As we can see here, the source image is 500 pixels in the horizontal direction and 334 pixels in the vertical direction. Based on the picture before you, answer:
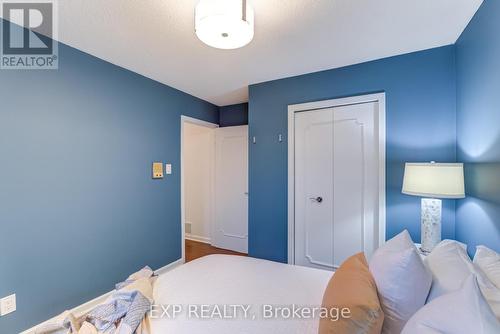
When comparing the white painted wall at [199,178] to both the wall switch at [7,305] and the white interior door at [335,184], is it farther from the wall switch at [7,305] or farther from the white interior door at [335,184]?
the wall switch at [7,305]

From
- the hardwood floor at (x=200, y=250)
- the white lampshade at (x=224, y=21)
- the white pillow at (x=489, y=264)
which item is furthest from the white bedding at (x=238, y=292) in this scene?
the hardwood floor at (x=200, y=250)

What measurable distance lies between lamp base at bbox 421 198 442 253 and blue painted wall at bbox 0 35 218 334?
2797mm

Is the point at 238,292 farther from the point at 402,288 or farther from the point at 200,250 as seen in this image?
the point at 200,250

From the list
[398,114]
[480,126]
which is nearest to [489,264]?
[480,126]

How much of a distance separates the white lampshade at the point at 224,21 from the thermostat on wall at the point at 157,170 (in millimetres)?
1873

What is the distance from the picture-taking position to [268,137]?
3.04 meters

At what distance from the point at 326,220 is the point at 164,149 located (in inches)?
87.2

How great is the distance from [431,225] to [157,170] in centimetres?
286

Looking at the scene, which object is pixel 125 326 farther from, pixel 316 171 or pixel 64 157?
pixel 316 171

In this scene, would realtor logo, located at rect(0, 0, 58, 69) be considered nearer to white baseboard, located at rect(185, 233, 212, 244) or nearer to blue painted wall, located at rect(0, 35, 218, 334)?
blue painted wall, located at rect(0, 35, 218, 334)

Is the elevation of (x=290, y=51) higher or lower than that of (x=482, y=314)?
higher

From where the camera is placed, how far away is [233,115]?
157 inches

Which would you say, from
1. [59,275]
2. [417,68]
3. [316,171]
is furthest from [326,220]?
[59,275]

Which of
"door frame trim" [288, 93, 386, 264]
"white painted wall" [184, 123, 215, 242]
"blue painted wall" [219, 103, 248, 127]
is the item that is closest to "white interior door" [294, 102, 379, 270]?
"door frame trim" [288, 93, 386, 264]
